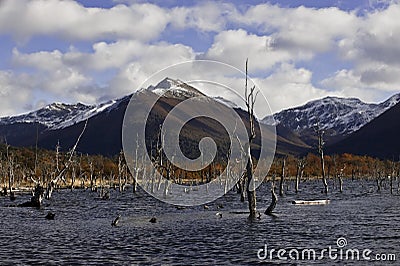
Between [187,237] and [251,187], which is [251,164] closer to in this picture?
[251,187]

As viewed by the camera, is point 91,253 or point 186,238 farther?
point 186,238

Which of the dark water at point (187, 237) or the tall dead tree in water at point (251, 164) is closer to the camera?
the dark water at point (187, 237)

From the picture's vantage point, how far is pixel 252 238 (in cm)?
3484

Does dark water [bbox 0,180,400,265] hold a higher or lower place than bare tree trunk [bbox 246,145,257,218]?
lower

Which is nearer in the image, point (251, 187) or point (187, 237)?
point (187, 237)

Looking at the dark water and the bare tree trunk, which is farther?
the bare tree trunk

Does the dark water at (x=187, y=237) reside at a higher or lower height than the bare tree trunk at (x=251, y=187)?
lower

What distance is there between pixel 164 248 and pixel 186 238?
447cm

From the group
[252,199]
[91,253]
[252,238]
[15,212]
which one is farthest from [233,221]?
[15,212]

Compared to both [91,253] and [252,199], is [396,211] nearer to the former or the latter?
[252,199]

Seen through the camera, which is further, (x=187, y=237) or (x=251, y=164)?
(x=251, y=164)

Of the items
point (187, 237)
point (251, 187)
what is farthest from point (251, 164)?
point (187, 237)

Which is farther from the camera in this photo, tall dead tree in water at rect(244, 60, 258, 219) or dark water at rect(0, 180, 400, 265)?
tall dead tree in water at rect(244, 60, 258, 219)

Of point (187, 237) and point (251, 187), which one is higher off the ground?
point (251, 187)
